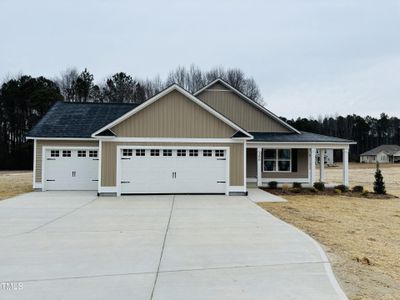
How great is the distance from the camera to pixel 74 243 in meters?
6.86

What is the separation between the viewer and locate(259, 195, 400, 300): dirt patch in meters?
4.84

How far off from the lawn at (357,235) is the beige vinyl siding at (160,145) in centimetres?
287

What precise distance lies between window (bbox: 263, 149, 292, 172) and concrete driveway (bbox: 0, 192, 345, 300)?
32.4 ft

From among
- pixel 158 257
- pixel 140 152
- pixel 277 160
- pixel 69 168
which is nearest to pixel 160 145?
pixel 140 152

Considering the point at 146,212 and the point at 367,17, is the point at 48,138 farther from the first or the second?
the point at 367,17

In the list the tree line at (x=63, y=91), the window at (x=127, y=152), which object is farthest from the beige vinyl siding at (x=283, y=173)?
the tree line at (x=63, y=91)

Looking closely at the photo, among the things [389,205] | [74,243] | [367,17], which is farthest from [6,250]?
[367,17]

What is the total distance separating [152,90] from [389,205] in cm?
4106

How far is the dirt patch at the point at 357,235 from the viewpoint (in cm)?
484

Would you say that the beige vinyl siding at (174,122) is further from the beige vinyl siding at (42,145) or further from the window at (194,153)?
the beige vinyl siding at (42,145)

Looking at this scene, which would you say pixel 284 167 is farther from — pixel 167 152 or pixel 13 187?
pixel 13 187

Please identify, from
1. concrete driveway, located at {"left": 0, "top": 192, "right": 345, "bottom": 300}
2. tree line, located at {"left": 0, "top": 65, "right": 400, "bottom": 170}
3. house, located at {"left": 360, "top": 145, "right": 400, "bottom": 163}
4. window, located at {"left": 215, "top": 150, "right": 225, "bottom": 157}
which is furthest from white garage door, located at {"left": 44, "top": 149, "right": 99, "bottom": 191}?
house, located at {"left": 360, "top": 145, "right": 400, "bottom": 163}

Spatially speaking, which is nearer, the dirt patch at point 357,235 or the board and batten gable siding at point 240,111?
the dirt patch at point 357,235

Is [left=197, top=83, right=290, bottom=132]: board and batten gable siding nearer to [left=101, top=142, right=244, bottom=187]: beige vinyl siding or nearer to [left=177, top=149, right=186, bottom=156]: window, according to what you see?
[left=101, top=142, right=244, bottom=187]: beige vinyl siding
